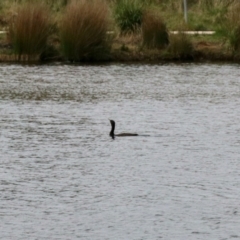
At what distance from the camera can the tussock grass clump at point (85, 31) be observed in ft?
133

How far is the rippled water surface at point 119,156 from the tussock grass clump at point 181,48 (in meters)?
4.14

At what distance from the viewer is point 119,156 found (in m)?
23.8

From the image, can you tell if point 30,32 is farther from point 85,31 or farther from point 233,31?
point 233,31

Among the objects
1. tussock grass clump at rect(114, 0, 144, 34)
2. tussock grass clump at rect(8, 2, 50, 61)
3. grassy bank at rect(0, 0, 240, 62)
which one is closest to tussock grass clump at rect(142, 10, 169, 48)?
grassy bank at rect(0, 0, 240, 62)

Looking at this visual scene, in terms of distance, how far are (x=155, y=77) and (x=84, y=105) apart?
251 inches

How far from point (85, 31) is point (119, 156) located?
17288mm

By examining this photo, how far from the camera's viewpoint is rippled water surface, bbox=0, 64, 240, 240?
59.7 feet

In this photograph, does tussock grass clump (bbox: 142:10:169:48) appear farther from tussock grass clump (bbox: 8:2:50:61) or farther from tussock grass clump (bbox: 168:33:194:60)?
tussock grass clump (bbox: 8:2:50:61)

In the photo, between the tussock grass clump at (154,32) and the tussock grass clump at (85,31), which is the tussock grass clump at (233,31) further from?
the tussock grass clump at (85,31)

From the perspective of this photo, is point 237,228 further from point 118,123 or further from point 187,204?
point 118,123

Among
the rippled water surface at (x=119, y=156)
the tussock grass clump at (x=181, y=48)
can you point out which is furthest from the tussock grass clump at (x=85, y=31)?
the rippled water surface at (x=119, y=156)

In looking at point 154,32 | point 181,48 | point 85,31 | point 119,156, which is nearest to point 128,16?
point 154,32

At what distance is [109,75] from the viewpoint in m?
37.3

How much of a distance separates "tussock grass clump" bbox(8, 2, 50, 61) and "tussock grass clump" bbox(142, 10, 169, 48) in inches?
147
